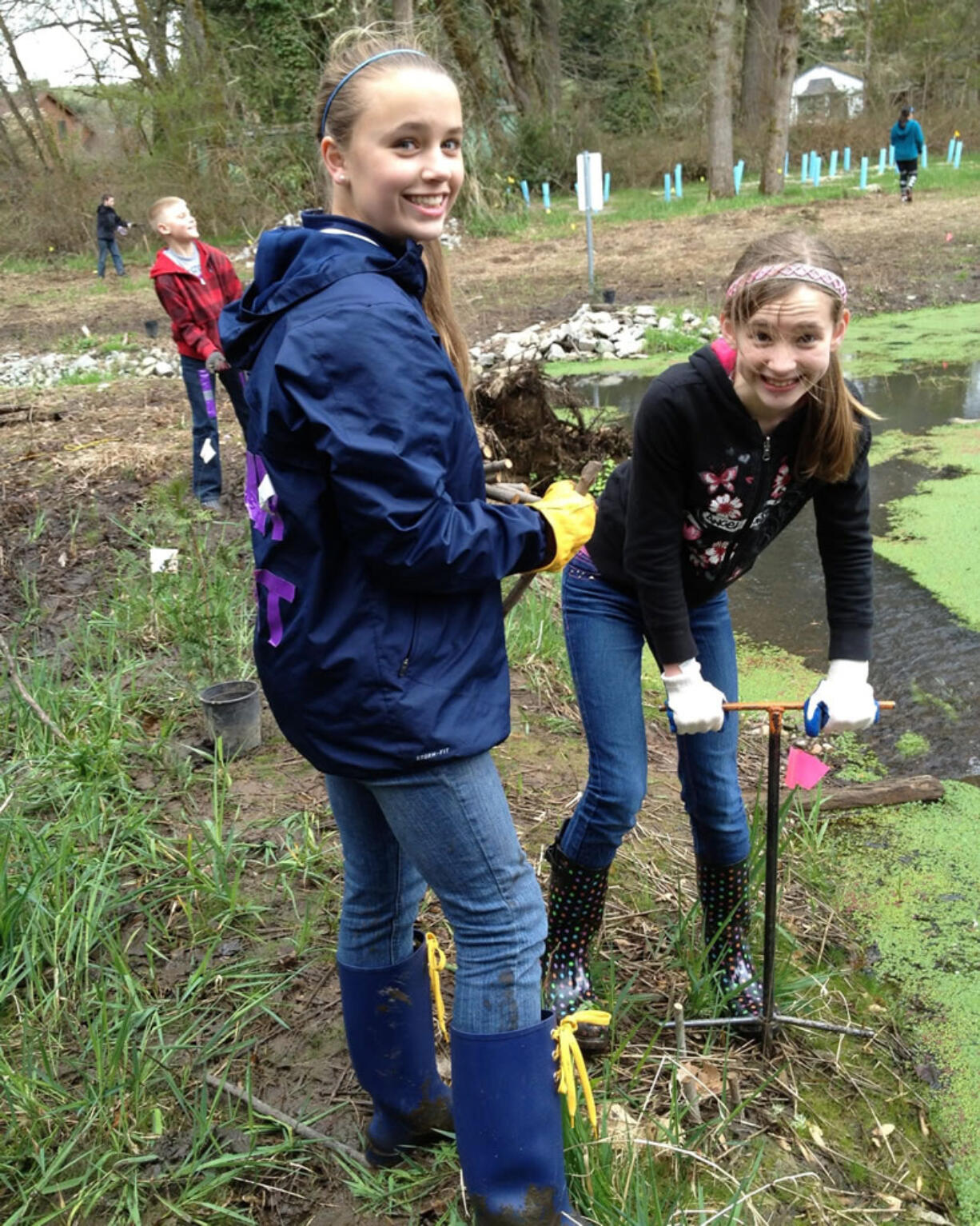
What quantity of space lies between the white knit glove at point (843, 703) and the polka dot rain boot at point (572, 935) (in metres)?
0.49

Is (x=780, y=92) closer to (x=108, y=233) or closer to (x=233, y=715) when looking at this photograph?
(x=108, y=233)

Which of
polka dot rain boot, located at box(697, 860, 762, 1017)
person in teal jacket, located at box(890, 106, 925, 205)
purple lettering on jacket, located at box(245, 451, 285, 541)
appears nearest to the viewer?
purple lettering on jacket, located at box(245, 451, 285, 541)

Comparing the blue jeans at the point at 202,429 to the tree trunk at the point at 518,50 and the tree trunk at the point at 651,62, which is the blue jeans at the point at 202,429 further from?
the tree trunk at the point at 651,62

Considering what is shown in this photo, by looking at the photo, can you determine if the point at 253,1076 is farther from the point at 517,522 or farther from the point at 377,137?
the point at 377,137

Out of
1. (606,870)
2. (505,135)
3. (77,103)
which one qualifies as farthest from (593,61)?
(606,870)

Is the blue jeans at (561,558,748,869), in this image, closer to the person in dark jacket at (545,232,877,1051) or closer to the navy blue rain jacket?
the person in dark jacket at (545,232,877,1051)

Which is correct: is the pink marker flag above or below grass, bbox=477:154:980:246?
above

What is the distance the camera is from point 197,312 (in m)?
5.39

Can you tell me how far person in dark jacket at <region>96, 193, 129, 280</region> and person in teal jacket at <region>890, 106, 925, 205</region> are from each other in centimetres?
1163

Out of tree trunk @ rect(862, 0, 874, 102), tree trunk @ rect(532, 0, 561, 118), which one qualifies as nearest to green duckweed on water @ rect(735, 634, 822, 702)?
tree trunk @ rect(532, 0, 561, 118)

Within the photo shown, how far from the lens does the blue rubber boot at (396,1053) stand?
161cm

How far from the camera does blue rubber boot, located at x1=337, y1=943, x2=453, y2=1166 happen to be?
1608 mm

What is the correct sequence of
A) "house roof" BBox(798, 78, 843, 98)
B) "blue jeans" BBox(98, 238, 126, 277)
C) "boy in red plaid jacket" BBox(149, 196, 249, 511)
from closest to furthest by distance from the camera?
"boy in red plaid jacket" BBox(149, 196, 249, 511) < "blue jeans" BBox(98, 238, 126, 277) < "house roof" BBox(798, 78, 843, 98)

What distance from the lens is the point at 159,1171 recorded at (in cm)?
172
